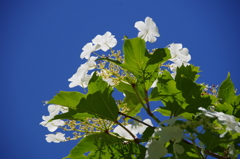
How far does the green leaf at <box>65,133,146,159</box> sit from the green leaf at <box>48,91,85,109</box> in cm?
20

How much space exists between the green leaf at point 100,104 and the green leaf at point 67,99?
0.03 m

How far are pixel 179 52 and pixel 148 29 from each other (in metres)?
0.23

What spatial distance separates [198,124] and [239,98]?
52cm

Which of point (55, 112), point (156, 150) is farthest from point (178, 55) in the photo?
point (55, 112)

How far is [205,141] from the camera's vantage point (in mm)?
1200

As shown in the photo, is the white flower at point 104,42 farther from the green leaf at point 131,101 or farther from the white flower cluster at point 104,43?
the green leaf at point 131,101

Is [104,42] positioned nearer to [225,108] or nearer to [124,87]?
[124,87]

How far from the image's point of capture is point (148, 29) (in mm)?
1566

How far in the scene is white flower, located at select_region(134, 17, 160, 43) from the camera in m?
1.56

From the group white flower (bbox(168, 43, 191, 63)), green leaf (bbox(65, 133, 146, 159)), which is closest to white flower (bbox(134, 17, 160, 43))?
white flower (bbox(168, 43, 191, 63))

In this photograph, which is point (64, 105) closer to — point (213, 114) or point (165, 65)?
point (165, 65)

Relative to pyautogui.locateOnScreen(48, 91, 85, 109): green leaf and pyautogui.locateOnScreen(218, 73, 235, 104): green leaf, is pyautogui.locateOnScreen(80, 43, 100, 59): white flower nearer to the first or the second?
pyautogui.locateOnScreen(48, 91, 85, 109): green leaf

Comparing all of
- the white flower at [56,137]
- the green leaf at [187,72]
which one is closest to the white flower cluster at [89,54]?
the white flower at [56,137]

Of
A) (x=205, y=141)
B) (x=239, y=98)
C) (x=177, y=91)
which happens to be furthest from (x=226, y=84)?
(x=205, y=141)
